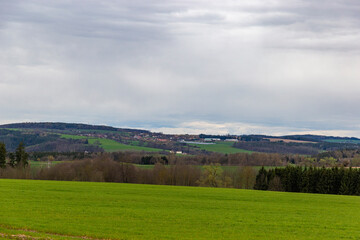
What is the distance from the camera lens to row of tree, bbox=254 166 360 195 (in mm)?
92688

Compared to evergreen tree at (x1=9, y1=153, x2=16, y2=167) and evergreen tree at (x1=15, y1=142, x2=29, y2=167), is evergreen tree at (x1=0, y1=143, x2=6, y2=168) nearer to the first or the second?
evergreen tree at (x1=9, y1=153, x2=16, y2=167)

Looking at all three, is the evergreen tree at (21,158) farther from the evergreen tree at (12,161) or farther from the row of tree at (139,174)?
the row of tree at (139,174)

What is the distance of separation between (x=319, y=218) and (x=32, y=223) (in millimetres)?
26277

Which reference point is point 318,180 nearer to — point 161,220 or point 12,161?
point 161,220

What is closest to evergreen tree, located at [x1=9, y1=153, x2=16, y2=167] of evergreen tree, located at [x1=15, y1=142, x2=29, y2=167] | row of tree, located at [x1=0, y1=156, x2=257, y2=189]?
evergreen tree, located at [x1=15, y1=142, x2=29, y2=167]

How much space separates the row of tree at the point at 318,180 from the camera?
92688 mm

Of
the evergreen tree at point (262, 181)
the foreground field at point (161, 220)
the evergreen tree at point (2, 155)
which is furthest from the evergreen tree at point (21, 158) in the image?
the foreground field at point (161, 220)

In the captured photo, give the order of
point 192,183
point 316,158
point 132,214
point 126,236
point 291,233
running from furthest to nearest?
point 316,158
point 192,183
point 132,214
point 291,233
point 126,236

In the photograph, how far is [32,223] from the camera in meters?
27.5

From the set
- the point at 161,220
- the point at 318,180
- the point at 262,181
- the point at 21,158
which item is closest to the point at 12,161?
the point at 21,158

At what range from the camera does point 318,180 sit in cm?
9494

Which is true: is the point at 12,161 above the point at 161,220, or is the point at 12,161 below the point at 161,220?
below

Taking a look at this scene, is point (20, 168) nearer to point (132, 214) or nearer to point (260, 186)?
point (260, 186)

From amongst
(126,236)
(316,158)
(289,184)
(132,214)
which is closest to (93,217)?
(132,214)
